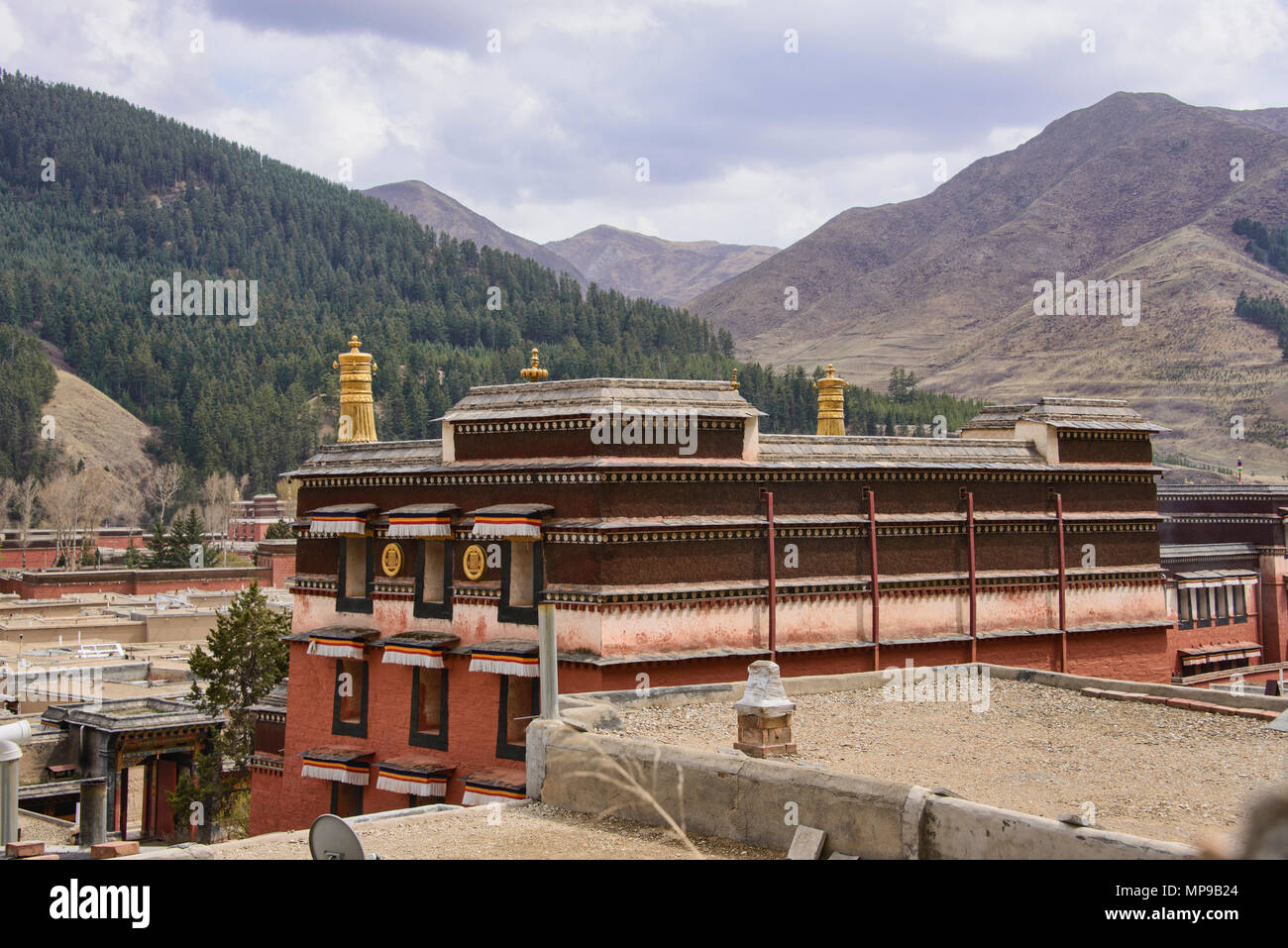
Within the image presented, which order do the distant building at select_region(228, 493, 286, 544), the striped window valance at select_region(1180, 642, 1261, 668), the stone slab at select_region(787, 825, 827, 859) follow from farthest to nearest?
the distant building at select_region(228, 493, 286, 544) → the striped window valance at select_region(1180, 642, 1261, 668) → the stone slab at select_region(787, 825, 827, 859)

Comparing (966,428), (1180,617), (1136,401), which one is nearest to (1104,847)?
(966,428)

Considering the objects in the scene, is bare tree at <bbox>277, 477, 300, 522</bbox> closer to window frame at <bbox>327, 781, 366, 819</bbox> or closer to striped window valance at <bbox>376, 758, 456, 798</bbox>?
window frame at <bbox>327, 781, 366, 819</bbox>

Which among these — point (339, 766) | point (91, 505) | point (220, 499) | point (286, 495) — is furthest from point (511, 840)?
point (220, 499)


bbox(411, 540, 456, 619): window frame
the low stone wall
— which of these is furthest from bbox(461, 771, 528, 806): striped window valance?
the low stone wall

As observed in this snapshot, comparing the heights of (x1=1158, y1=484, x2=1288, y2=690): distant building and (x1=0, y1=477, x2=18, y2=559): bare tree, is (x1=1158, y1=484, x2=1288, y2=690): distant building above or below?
below

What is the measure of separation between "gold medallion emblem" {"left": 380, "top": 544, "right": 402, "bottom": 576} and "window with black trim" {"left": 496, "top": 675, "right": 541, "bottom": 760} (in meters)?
4.38

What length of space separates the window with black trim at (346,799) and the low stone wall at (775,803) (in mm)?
10797

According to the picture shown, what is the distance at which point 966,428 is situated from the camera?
34.2m

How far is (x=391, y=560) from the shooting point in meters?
28.0

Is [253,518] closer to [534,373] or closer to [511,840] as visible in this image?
[534,373]

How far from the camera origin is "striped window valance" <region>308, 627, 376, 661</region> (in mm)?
27812

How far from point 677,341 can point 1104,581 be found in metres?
166

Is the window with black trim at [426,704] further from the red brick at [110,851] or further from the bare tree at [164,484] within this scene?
the bare tree at [164,484]

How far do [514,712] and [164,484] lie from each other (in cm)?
12035
